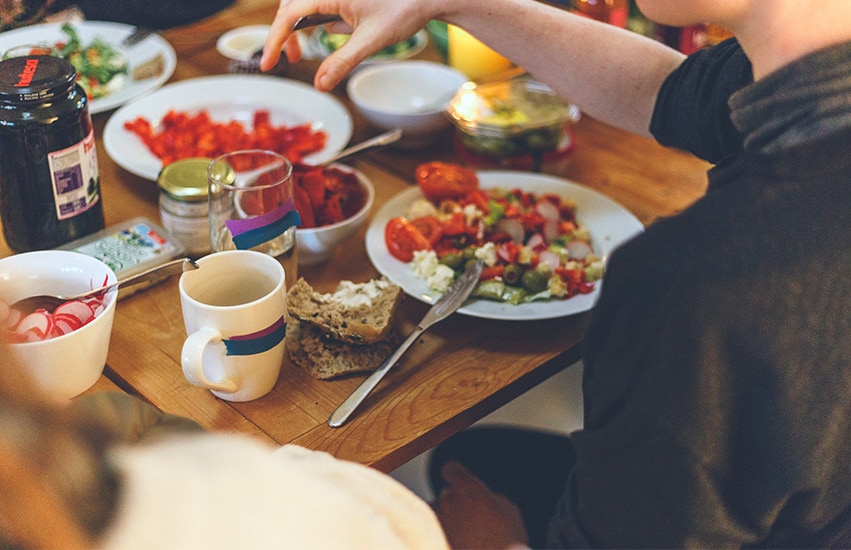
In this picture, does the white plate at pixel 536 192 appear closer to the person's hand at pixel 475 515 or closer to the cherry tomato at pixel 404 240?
the cherry tomato at pixel 404 240

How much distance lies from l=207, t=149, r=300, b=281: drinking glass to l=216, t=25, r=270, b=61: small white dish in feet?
2.51

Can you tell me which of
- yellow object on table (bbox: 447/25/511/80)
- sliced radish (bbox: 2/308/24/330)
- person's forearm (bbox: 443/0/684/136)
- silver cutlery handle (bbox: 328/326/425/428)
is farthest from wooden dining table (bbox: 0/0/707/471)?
yellow object on table (bbox: 447/25/511/80)

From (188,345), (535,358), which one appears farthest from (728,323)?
(188,345)

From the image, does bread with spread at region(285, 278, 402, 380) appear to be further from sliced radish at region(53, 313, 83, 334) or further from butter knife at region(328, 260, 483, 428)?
sliced radish at region(53, 313, 83, 334)

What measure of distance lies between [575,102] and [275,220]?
536 millimetres

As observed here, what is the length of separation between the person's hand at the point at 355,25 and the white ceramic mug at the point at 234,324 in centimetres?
33

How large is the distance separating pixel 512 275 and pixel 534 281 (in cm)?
3

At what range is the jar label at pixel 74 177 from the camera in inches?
A: 41.8

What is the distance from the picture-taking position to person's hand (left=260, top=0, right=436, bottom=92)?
116 cm

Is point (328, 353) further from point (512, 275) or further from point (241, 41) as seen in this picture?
point (241, 41)

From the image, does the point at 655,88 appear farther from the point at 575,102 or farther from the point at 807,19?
the point at 807,19

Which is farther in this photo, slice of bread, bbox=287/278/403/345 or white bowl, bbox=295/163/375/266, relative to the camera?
white bowl, bbox=295/163/375/266

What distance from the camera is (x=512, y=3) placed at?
3.99 feet

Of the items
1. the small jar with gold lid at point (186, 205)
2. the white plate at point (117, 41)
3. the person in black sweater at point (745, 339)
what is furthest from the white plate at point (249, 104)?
the person in black sweater at point (745, 339)
